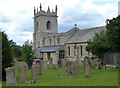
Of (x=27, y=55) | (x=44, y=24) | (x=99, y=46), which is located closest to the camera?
(x=99, y=46)

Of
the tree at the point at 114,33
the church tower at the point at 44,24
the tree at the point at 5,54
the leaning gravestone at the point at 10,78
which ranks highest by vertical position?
the church tower at the point at 44,24

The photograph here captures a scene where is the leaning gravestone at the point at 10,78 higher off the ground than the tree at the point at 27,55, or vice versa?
the tree at the point at 27,55

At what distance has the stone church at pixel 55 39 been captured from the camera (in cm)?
4522

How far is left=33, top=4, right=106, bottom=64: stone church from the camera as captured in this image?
45219 mm

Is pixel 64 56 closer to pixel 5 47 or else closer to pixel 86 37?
pixel 86 37

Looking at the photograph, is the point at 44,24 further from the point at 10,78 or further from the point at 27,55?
the point at 10,78

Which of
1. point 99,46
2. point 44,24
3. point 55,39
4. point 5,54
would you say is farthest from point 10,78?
point 44,24

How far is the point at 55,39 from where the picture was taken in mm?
55844

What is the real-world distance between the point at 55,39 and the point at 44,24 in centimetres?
1049

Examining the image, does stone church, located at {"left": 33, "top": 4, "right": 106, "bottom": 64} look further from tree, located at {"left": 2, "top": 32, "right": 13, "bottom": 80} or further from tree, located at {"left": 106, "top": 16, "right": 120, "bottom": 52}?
tree, located at {"left": 2, "top": 32, "right": 13, "bottom": 80}

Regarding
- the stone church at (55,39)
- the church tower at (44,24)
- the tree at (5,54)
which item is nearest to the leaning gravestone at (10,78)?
the tree at (5,54)

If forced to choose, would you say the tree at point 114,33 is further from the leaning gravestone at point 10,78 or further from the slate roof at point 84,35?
the slate roof at point 84,35

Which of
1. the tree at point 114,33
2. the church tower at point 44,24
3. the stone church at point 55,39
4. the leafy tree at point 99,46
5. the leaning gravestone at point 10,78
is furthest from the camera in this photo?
the church tower at point 44,24

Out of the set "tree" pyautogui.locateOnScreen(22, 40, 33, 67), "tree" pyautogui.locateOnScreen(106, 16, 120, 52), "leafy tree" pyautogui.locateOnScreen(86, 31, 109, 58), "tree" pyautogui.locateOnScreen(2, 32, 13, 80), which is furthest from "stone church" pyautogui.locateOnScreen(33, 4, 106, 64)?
"tree" pyautogui.locateOnScreen(2, 32, 13, 80)
